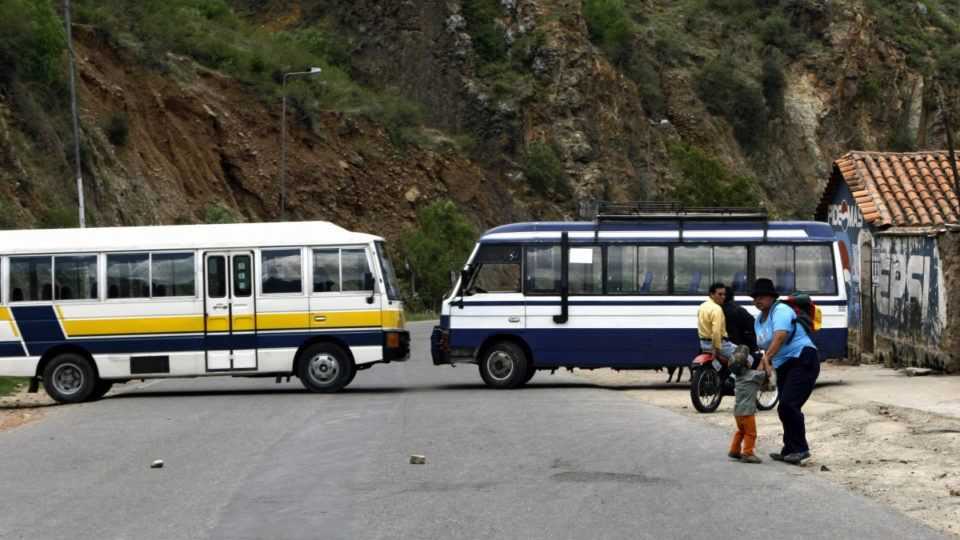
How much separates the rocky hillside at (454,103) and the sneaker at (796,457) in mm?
32567

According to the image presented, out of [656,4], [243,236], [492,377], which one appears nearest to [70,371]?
[243,236]

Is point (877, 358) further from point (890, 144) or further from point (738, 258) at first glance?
point (890, 144)

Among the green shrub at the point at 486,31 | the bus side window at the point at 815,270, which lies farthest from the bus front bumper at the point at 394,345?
the green shrub at the point at 486,31

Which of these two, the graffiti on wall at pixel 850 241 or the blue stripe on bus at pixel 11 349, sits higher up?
the graffiti on wall at pixel 850 241

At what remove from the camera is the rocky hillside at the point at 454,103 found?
53312mm

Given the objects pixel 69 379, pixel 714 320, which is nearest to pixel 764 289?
pixel 714 320

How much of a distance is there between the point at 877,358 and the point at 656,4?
82768 millimetres

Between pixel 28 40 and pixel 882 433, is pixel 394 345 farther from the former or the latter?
pixel 28 40

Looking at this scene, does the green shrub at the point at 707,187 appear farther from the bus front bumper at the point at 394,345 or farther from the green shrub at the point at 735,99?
the bus front bumper at the point at 394,345

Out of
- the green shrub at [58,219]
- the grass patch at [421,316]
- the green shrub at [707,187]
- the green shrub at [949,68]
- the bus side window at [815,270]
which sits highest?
the green shrub at [949,68]

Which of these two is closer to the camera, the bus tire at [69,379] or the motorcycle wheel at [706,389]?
the motorcycle wheel at [706,389]

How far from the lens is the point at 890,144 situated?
320 ft

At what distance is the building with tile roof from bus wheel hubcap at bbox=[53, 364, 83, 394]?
565 inches

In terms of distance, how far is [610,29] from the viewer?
309 ft
